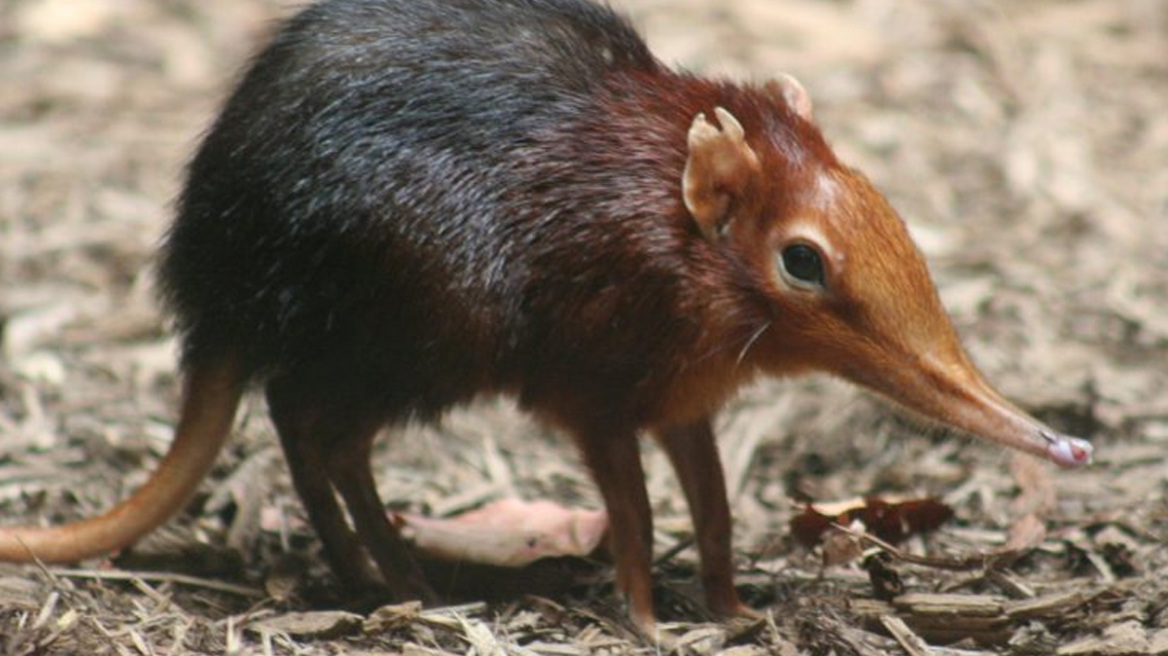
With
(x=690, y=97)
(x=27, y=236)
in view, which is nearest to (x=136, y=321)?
(x=27, y=236)

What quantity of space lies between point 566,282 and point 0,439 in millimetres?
2605

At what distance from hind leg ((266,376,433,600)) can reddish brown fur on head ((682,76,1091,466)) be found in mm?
1158

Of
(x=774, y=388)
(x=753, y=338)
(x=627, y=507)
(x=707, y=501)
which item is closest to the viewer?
(x=753, y=338)

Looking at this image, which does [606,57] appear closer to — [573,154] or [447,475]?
[573,154]

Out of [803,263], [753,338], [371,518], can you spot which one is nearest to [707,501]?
[753,338]

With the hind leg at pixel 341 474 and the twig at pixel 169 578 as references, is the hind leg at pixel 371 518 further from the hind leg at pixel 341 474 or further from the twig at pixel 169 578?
the twig at pixel 169 578

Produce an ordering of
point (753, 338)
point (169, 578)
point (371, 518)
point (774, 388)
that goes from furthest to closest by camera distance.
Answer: point (774, 388), point (169, 578), point (371, 518), point (753, 338)

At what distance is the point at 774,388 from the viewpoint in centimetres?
740

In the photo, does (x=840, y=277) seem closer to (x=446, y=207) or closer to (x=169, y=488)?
(x=446, y=207)

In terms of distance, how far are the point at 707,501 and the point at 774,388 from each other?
2.06 meters

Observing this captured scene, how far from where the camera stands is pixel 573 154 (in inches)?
199

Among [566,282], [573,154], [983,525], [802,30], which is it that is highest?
[802,30]

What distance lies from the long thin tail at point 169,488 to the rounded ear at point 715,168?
57.4 inches

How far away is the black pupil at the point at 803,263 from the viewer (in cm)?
486
